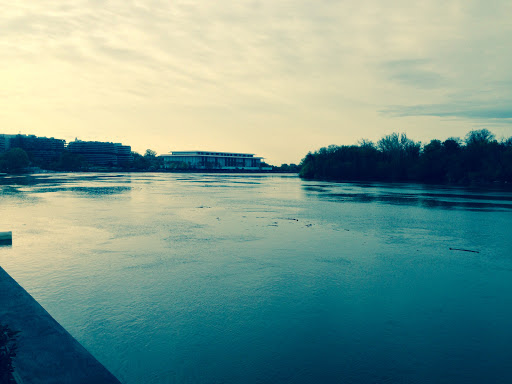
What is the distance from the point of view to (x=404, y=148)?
12725 cm

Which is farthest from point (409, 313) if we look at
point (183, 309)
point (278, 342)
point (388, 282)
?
point (183, 309)

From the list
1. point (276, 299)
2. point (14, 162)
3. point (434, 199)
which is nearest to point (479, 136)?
point (434, 199)

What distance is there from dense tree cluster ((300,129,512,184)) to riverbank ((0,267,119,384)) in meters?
100

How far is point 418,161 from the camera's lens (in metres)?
115

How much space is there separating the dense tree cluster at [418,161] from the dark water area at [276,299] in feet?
264

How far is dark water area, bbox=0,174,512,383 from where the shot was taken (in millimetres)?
8414

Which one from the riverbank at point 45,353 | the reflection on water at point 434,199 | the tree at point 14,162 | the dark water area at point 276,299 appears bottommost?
the dark water area at point 276,299

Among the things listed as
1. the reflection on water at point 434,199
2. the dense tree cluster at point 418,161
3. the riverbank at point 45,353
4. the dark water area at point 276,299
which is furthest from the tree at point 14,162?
the riverbank at point 45,353

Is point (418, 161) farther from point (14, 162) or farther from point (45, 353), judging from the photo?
point (14, 162)

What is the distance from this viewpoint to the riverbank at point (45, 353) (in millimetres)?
6637

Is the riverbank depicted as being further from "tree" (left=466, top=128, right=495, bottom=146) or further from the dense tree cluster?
"tree" (left=466, top=128, right=495, bottom=146)

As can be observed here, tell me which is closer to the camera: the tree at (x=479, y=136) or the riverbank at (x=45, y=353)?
the riverbank at (x=45, y=353)

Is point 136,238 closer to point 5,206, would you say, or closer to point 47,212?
point 47,212

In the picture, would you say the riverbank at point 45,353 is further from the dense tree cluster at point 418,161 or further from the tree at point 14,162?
the tree at point 14,162
